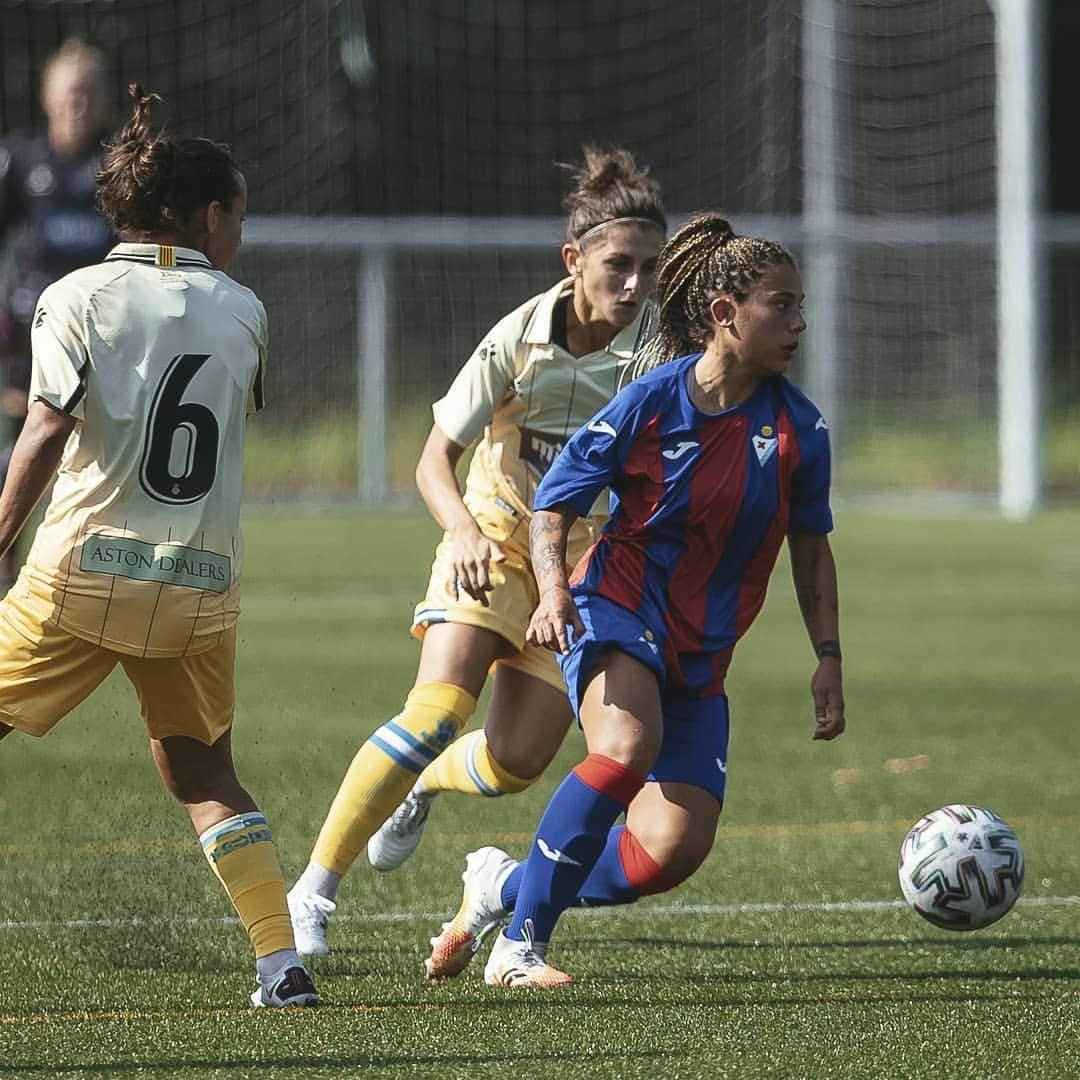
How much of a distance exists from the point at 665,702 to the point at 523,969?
0.61m

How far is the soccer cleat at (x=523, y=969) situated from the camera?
409 centimetres

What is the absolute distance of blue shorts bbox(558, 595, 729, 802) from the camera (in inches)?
163

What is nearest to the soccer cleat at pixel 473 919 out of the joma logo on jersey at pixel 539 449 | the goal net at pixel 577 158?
the joma logo on jersey at pixel 539 449

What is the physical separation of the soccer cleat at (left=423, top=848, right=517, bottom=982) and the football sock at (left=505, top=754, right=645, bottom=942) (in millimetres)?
A: 185

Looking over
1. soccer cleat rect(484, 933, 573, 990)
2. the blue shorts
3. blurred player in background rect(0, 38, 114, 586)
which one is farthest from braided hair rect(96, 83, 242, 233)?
blurred player in background rect(0, 38, 114, 586)

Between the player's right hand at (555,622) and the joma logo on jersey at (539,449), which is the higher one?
the joma logo on jersey at (539,449)

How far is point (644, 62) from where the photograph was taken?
69.1 feet

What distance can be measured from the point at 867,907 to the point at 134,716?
145 inches

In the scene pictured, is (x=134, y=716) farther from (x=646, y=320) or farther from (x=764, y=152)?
(x=764, y=152)

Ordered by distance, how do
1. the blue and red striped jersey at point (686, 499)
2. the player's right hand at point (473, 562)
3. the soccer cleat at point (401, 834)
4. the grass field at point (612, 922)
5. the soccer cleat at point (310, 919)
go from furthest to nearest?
1. the soccer cleat at point (401, 834)
2. the soccer cleat at point (310, 919)
3. the player's right hand at point (473, 562)
4. the blue and red striped jersey at point (686, 499)
5. the grass field at point (612, 922)

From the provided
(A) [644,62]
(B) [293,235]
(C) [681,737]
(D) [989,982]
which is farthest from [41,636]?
(A) [644,62]

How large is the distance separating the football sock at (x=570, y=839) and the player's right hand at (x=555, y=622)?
0.24 metres

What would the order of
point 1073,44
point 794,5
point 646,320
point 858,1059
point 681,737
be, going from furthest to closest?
1. point 1073,44
2. point 794,5
3. point 646,320
4. point 681,737
5. point 858,1059

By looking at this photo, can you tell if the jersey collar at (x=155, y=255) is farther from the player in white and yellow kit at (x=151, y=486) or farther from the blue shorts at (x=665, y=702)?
the blue shorts at (x=665, y=702)
